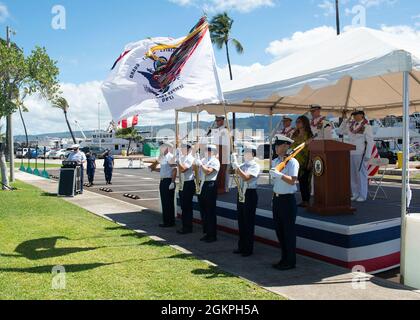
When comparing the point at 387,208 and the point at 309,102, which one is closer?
the point at 387,208

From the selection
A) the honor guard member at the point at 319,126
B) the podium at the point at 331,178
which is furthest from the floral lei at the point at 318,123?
the podium at the point at 331,178

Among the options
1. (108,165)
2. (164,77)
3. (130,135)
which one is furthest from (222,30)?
(130,135)

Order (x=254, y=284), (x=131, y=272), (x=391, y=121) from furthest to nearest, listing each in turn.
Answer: (x=391, y=121), (x=131, y=272), (x=254, y=284)

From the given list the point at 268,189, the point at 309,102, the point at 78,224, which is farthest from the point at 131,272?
the point at 309,102

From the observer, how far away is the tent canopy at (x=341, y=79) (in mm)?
5961

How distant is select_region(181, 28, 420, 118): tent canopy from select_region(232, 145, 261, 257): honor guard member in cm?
129

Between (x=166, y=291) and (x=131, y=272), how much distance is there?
972 millimetres

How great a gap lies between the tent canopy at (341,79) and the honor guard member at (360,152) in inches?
42.4

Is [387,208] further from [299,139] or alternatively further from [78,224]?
[78,224]

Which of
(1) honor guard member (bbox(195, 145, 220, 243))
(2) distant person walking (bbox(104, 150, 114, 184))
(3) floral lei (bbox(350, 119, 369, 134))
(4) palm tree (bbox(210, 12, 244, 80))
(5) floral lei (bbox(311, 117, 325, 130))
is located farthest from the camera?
(4) palm tree (bbox(210, 12, 244, 80))

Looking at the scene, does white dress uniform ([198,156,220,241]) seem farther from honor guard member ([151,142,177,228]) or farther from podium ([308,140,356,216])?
podium ([308,140,356,216])

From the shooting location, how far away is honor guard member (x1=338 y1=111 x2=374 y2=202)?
9.32 m

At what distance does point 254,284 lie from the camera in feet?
17.4

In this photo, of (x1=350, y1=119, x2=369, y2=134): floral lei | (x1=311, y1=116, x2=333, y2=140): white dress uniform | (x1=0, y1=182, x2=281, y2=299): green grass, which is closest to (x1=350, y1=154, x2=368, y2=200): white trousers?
(x1=350, y1=119, x2=369, y2=134): floral lei
